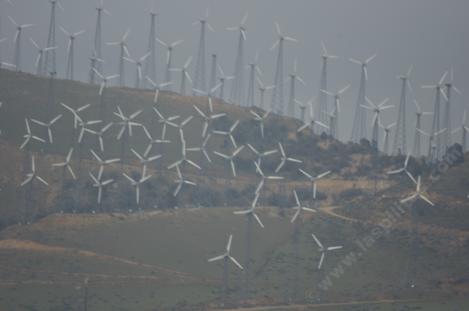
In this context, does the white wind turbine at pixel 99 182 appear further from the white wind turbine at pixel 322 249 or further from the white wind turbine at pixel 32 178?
the white wind turbine at pixel 322 249

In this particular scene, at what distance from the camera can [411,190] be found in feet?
620

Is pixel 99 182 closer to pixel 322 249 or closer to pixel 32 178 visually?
pixel 32 178

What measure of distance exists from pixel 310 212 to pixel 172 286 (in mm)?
44891

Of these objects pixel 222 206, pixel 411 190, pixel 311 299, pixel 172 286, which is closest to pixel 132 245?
pixel 172 286

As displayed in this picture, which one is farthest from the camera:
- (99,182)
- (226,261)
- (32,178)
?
(99,182)

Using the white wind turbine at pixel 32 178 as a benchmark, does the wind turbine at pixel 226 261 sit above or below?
below

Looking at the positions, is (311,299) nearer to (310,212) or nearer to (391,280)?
(391,280)

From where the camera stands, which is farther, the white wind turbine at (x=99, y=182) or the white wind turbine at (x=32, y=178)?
the white wind turbine at (x=99, y=182)

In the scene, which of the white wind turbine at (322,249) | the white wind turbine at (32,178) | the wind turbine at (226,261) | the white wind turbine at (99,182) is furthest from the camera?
the white wind turbine at (99,182)

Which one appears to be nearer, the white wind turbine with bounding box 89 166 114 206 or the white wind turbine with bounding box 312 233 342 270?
the white wind turbine with bounding box 312 233 342 270

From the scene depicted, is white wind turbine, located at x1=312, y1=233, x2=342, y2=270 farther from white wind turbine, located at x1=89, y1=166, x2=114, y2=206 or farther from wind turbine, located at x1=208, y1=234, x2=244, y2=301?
white wind turbine, located at x1=89, y1=166, x2=114, y2=206

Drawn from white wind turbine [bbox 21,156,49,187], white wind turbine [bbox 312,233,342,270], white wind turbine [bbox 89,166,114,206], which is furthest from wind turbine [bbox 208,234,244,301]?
white wind turbine [bbox 21,156,49,187]

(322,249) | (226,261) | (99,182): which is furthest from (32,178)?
(322,249)

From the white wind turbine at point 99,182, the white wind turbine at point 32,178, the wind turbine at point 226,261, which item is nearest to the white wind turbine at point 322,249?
the wind turbine at point 226,261
